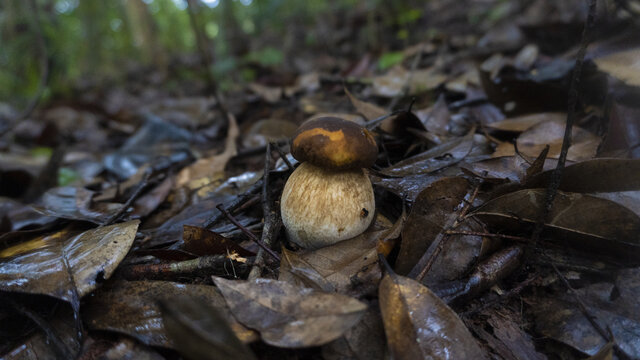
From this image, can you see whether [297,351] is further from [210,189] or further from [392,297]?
[210,189]

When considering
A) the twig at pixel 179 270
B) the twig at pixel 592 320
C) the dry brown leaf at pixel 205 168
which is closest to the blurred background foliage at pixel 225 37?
the dry brown leaf at pixel 205 168

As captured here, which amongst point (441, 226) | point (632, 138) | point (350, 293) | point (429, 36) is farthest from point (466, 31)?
point (350, 293)

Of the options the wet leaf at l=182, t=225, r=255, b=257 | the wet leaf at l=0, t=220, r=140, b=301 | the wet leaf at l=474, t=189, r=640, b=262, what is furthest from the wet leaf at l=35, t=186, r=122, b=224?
the wet leaf at l=474, t=189, r=640, b=262

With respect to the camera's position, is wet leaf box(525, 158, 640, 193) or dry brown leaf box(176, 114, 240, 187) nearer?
wet leaf box(525, 158, 640, 193)

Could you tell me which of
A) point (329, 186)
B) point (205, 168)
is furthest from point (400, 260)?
point (205, 168)

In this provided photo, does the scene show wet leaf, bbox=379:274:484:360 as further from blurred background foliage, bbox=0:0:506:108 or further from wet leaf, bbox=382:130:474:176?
blurred background foliage, bbox=0:0:506:108

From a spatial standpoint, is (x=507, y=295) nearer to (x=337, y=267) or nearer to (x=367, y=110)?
(x=337, y=267)

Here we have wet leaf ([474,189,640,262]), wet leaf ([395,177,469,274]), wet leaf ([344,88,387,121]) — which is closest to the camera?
wet leaf ([474,189,640,262])

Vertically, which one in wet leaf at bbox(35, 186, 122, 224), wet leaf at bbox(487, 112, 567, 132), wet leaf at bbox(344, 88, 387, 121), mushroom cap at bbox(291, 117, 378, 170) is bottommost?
wet leaf at bbox(487, 112, 567, 132)
